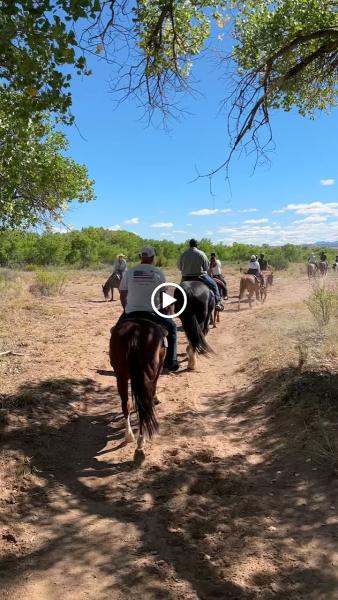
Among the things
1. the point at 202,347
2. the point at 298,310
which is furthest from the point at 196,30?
the point at 298,310

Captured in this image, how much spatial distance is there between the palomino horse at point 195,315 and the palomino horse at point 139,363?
325 centimetres

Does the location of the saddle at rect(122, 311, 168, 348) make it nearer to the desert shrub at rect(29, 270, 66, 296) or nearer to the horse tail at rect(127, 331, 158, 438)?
the horse tail at rect(127, 331, 158, 438)

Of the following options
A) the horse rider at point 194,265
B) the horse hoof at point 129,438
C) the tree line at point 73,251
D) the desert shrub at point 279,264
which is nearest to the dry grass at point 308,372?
the horse hoof at point 129,438

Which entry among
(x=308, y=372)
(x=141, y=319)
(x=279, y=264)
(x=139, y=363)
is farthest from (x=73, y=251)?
(x=139, y=363)

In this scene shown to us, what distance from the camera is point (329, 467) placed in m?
5.10

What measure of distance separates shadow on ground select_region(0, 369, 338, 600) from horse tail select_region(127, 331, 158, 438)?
0.47 meters

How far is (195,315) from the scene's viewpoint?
984cm

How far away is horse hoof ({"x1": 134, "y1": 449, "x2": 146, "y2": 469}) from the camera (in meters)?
5.56

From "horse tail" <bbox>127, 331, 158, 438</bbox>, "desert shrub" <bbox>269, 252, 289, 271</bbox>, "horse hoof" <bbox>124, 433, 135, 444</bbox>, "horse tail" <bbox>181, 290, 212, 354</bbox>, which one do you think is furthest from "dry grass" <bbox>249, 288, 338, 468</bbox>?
"desert shrub" <bbox>269, 252, 289, 271</bbox>

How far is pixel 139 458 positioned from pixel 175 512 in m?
1.17

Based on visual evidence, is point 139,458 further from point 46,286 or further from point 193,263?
point 46,286

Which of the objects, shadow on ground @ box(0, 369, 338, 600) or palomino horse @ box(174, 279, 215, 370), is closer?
shadow on ground @ box(0, 369, 338, 600)

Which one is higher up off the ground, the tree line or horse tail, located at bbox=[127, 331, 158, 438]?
the tree line

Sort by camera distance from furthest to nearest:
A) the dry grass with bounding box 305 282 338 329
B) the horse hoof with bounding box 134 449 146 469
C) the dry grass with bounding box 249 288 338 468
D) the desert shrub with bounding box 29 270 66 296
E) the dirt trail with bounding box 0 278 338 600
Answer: the desert shrub with bounding box 29 270 66 296 < the dry grass with bounding box 305 282 338 329 < the dry grass with bounding box 249 288 338 468 < the horse hoof with bounding box 134 449 146 469 < the dirt trail with bounding box 0 278 338 600
